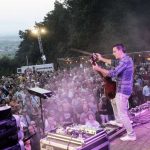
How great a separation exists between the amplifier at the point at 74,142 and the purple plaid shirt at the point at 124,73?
1271 mm

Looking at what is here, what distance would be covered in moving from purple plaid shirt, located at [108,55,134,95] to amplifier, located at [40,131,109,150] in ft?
4.17

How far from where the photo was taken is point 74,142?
5.80 m

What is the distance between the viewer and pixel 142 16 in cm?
3428

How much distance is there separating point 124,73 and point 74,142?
1.87 metres

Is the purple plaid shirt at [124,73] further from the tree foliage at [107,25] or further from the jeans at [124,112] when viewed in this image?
the tree foliage at [107,25]

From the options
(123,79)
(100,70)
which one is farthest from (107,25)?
(100,70)

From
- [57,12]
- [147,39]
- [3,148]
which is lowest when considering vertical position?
[3,148]

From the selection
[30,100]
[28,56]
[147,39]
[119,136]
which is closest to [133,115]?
[119,136]

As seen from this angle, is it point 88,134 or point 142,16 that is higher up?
point 142,16

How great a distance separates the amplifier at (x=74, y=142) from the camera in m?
5.74

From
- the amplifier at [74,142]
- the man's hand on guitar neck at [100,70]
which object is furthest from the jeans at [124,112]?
the amplifier at [74,142]

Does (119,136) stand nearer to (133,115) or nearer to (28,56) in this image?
(133,115)

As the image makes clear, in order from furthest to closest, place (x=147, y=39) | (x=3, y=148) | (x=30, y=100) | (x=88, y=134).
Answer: (x=147, y=39)
(x=30, y=100)
(x=88, y=134)
(x=3, y=148)

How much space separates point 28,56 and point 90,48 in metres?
33.2
